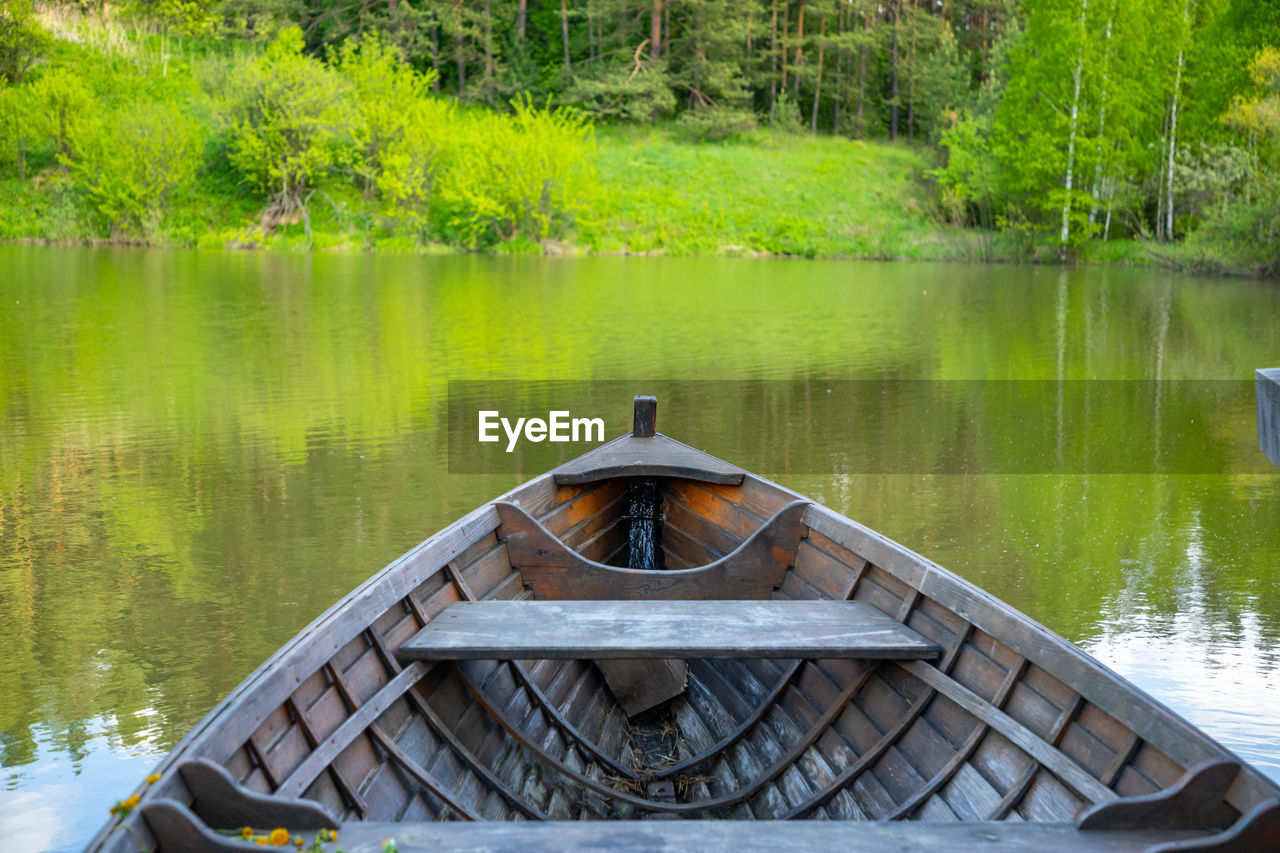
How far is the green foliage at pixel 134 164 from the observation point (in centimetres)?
3300

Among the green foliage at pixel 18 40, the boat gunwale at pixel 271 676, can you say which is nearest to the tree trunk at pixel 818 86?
the green foliage at pixel 18 40

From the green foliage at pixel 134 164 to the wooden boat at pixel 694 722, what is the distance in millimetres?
33484

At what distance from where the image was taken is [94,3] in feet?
146

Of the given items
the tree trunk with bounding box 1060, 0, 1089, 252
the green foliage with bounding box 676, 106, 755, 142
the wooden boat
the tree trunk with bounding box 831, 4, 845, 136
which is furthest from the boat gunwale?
the tree trunk with bounding box 831, 4, 845, 136

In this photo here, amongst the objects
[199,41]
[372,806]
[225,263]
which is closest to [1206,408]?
[372,806]

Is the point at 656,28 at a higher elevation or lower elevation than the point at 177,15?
lower

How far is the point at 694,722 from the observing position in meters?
4.06

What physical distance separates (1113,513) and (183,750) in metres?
6.31

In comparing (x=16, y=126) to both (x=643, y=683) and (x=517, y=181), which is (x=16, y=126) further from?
(x=643, y=683)

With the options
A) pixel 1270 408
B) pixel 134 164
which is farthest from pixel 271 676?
pixel 134 164

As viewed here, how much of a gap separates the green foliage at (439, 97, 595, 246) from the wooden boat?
3221cm

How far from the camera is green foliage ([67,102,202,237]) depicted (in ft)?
108
